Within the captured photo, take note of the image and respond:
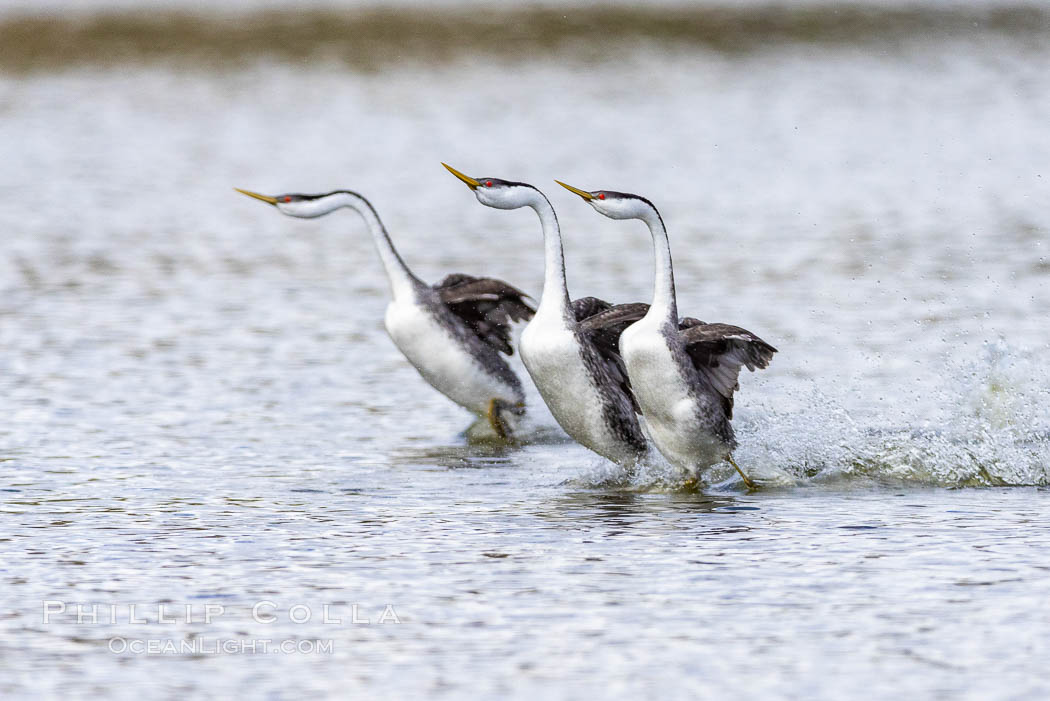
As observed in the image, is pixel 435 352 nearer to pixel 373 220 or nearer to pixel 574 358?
pixel 373 220

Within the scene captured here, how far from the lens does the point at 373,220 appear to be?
1345 cm

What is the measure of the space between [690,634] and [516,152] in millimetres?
23154

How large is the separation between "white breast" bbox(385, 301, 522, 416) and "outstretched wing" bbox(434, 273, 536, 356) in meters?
0.36

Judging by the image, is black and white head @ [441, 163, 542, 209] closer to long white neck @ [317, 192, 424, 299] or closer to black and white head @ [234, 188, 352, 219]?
long white neck @ [317, 192, 424, 299]

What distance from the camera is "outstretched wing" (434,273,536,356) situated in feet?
44.6

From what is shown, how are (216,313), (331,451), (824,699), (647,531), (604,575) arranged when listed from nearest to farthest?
(824,699)
(604,575)
(647,531)
(331,451)
(216,313)

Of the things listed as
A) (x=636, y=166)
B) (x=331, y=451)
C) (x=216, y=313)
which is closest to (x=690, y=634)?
(x=331, y=451)

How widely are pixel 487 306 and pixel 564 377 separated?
2480 mm

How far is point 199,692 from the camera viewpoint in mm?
7551

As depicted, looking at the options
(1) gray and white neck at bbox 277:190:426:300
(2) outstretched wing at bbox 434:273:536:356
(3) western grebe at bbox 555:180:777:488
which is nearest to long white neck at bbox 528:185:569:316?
(3) western grebe at bbox 555:180:777:488

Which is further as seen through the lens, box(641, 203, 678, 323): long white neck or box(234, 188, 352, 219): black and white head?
box(234, 188, 352, 219): black and white head

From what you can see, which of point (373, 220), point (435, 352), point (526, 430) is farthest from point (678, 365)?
point (373, 220)

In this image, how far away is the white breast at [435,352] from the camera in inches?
520

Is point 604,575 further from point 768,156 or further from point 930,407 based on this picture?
point 768,156
